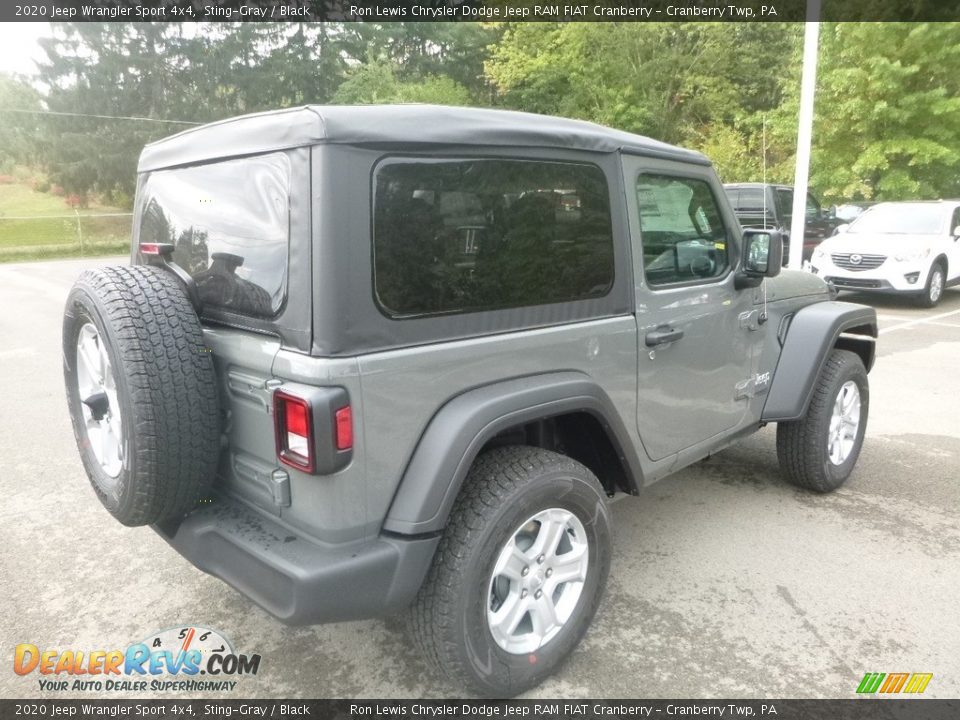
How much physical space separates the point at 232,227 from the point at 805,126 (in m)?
10.5

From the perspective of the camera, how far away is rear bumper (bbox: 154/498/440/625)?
6.37 ft

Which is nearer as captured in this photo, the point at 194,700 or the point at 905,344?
the point at 194,700

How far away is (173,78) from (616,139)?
117 feet

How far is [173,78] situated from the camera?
32.8 meters

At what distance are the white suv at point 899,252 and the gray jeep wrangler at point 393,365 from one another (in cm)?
916

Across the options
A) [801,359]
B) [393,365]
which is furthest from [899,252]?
[393,365]

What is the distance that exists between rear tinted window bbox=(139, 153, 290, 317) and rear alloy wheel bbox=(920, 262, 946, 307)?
430 inches

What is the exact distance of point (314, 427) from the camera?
188cm

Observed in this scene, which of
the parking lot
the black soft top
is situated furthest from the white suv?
the black soft top

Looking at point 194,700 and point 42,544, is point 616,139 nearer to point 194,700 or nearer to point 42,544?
point 194,700

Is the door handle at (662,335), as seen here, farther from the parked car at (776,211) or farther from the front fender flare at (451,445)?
the parked car at (776,211)

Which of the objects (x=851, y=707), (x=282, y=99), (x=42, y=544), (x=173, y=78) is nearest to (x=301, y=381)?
(x=851, y=707)

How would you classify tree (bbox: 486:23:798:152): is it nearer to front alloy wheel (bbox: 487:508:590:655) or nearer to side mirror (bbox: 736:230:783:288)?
side mirror (bbox: 736:230:783:288)

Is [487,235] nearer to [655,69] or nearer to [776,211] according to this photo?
[776,211]
